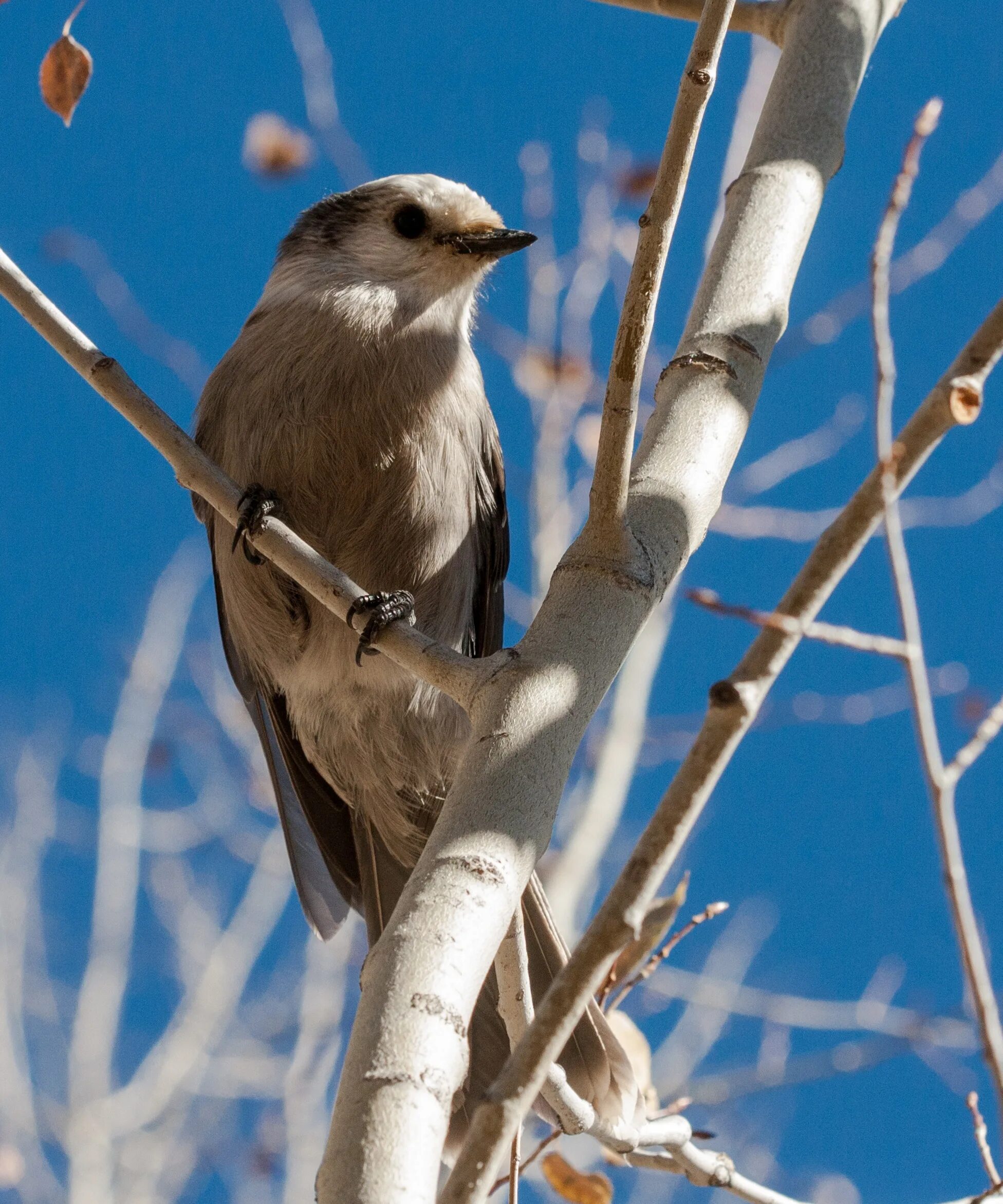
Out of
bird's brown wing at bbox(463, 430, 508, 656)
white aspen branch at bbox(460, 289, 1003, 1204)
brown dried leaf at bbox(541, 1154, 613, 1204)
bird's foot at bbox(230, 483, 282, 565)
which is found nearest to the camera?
white aspen branch at bbox(460, 289, 1003, 1204)

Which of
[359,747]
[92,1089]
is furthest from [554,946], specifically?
[92,1089]

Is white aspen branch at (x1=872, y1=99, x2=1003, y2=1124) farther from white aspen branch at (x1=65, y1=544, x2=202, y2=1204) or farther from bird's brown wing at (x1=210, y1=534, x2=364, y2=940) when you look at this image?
white aspen branch at (x1=65, y1=544, x2=202, y2=1204)

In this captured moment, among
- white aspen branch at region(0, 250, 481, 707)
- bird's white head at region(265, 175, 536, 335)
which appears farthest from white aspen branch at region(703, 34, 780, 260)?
white aspen branch at region(0, 250, 481, 707)

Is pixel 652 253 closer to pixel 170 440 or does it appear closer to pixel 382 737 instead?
pixel 170 440

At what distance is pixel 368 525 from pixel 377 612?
59cm

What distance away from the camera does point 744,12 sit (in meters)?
2.38

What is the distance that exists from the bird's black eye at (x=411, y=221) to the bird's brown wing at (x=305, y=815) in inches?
32.8

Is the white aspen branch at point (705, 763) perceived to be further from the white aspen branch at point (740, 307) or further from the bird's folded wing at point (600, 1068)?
the bird's folded wing at point (600, 1068)

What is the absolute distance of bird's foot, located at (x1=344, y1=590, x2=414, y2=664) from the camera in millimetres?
1884

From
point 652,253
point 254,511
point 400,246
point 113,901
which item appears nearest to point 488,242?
point 400,246

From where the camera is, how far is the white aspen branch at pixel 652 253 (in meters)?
1.50

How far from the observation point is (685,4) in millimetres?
2449

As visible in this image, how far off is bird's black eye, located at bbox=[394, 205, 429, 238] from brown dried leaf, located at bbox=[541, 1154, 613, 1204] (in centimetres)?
201

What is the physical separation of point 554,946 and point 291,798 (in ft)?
2.24
